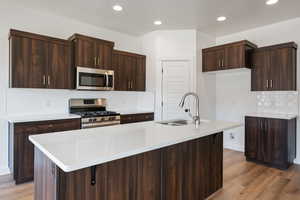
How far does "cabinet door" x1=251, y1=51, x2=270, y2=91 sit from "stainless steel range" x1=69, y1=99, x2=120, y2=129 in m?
2.88

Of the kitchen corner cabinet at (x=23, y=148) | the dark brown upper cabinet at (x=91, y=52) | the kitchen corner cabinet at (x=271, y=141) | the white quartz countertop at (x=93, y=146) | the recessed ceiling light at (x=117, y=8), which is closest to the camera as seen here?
the white quartz countertop at (x=93, y=146)

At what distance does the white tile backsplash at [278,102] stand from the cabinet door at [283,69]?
28cm

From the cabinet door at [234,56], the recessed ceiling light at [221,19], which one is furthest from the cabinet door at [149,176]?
the recessed ceiling light at [221,19]

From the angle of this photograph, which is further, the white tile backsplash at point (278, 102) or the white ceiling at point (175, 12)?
the white tile backsplash at point (278, 102)

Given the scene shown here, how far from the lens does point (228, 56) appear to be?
3977 millimetres

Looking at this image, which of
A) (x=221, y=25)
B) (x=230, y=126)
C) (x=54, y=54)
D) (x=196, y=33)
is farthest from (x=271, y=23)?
(x=54, y=54)

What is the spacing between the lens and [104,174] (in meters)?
1.42

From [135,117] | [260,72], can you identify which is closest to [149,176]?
[135,117]

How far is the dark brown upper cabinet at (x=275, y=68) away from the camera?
3459 millimetres

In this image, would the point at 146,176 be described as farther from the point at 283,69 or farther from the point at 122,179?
the point at 283,69

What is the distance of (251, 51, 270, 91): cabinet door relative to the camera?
146 inches

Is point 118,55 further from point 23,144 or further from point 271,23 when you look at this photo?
point 271,23

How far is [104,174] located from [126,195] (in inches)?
11.9

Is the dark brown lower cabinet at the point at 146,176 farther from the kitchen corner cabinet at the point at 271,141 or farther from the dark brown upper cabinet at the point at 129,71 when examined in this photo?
the dark brown upper cabinet at the point at 129,71
